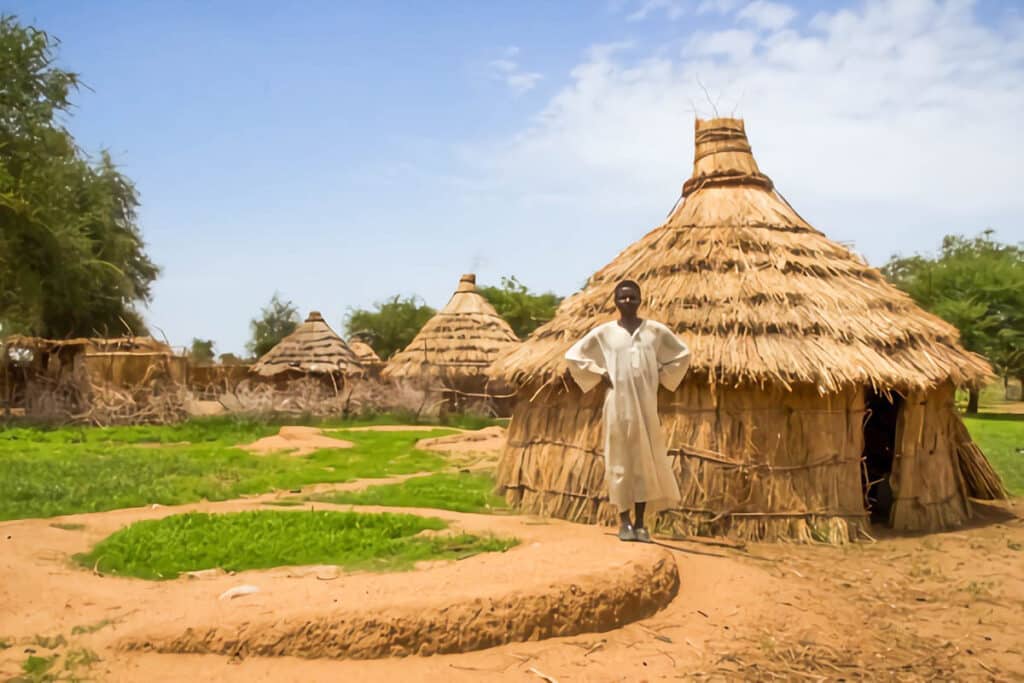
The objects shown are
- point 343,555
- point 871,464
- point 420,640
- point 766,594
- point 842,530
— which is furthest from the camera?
point 871,464

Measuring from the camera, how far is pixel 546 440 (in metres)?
8.09

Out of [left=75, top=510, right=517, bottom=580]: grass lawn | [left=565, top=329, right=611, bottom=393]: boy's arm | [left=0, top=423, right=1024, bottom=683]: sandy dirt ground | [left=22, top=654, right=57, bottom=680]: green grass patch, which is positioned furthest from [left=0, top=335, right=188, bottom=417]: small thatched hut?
[left=22, top=654, right=57, bottom=680]: green grass patch

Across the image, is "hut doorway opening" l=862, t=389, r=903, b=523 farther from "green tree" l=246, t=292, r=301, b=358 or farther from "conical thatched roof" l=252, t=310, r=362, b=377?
"green tree" l=246, t=292, r=301, b=358

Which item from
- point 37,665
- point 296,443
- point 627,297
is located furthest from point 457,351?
point 37,665

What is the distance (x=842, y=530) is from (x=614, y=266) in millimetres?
3390

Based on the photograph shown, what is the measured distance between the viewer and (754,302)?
7.61 meters

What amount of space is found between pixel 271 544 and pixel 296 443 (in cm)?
833

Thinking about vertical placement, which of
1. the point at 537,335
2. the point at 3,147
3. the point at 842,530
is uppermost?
the point at 3,147

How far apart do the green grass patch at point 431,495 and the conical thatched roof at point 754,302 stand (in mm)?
1244

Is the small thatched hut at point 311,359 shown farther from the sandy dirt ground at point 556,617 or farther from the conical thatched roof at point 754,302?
the sandy dirt ground at point 556,617

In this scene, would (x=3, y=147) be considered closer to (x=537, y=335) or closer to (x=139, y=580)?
(x=537, y=335)

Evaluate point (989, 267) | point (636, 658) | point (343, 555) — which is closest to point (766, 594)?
point (636, 658)

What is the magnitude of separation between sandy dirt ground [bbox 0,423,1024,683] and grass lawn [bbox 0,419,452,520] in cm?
227

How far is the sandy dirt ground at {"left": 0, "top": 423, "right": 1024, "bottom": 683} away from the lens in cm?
399
